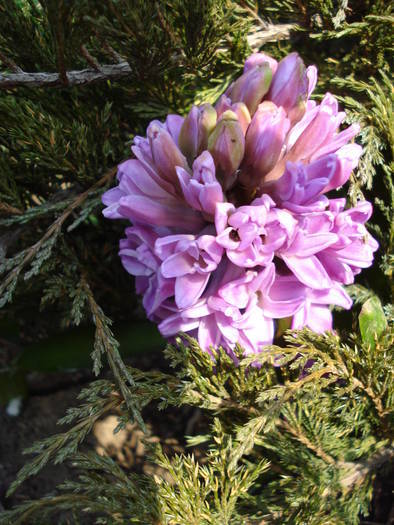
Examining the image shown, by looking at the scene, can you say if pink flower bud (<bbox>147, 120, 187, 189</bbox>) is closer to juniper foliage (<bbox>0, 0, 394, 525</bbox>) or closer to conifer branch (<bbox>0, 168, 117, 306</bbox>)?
juniper foliage (<bbox>0, 0, 394, 525</bbox>)

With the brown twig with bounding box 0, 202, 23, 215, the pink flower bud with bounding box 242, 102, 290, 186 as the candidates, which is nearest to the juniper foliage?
the brown twig with bounding box 0, 202, 23, 215

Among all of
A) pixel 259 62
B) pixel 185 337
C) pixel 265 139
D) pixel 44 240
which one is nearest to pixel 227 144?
pixel 265 139

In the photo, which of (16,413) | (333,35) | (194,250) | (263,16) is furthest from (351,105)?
(16,413)

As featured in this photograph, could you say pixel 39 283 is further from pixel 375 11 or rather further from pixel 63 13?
pixel 375 11

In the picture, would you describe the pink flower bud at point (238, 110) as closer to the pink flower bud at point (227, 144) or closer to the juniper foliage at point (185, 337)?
the pink flower bud at point (227, 144)

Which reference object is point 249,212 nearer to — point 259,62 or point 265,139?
point 265,139
